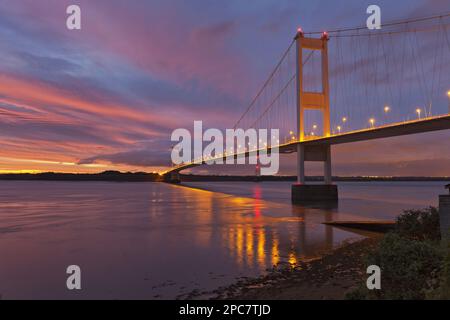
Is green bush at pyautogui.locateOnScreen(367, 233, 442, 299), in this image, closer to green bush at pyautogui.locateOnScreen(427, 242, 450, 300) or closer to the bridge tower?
green bush at pyautogui.locateOnScreen(427, 242, 450, 300)

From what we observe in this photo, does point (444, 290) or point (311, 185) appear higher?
point (311, 185)

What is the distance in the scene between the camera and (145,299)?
8.10 metres

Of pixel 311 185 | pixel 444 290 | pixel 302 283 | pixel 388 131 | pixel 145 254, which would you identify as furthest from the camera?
pixel 311 185

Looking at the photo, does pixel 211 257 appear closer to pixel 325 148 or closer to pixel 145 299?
pixel 145 299

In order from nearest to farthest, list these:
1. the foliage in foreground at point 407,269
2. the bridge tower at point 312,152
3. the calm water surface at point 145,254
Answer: the foliage in foreground at point 407,269 → the calm water surface at point 145,254 → the bridge tower at point 312,152

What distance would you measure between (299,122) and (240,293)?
3669 centimetres

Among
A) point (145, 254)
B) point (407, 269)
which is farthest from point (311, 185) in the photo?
point (407, 269)

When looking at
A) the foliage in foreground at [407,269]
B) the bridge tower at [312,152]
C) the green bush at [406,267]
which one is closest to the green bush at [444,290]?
the foliage in foreground at [407,269]

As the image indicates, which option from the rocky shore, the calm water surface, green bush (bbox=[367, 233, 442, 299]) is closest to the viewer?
green bush (bbox=[367, 233, 442, 299])

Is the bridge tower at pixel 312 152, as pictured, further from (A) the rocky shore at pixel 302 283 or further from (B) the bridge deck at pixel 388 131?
(A) the rocky shore at pixel 302 283

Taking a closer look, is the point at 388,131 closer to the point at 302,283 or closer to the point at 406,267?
the point at 302,283

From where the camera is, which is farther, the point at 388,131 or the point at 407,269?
the point at 388,131

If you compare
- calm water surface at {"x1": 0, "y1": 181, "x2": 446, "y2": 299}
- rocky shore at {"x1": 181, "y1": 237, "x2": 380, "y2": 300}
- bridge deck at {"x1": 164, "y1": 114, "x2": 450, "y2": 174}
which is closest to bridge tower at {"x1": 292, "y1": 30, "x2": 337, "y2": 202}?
bridge deck at {"x1": 164, "y1": 114, "x2": 450, "y2": 174}
